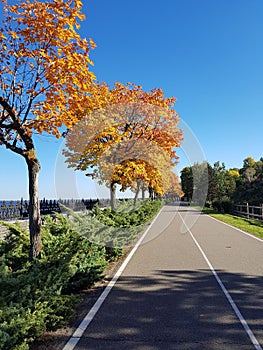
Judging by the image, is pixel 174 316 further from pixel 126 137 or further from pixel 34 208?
pixel 126 137

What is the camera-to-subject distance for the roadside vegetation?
3843 mm

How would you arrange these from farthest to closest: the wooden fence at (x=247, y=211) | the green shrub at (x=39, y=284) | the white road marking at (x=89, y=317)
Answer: the wooden fence at (x=247, y=211)
the white road marking at (x=89, y=317)
the green shrub at (x=39, y=284)

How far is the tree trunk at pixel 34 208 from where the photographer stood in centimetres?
652

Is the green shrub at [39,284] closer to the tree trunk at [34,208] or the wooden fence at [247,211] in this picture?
the tree trunk at [34,208]

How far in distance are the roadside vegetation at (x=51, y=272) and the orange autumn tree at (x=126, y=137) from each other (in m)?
3.32

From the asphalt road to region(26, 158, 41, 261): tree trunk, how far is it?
6.03 feet

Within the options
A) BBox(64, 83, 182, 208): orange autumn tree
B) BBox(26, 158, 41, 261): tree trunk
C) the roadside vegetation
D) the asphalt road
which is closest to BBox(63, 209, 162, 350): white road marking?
the asphalt road

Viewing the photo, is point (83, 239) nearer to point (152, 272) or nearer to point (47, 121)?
point (152, 272)

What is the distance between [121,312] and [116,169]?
9295 millimetres

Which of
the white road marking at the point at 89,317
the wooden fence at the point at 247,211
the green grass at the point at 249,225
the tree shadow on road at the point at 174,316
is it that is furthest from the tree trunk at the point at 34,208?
the wooden fence at the point at 247,211

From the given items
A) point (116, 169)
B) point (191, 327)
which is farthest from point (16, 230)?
point (116, 169)

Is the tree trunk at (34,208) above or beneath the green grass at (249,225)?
above

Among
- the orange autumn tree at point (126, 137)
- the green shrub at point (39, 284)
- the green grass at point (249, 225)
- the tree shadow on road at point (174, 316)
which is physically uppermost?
the orange autumn tree at point (126, 137)

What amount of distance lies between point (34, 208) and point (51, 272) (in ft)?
5.73
